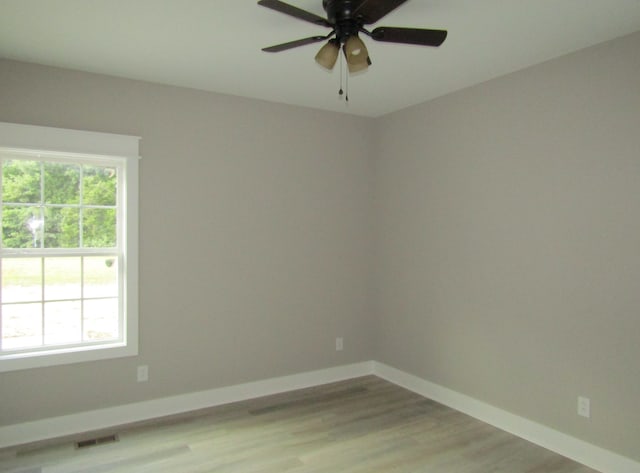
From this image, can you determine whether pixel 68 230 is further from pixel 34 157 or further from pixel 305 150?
pixel 305 150

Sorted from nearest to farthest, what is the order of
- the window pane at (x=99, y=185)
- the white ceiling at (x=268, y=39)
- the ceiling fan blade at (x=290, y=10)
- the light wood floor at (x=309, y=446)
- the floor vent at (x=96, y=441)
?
the ceiling fan blade at (x=290, y=10), the white ceiling at (x=268, y=39), the light wood floor at (x=309, y=446), the floor vent at (x=96, y=441), the window pane at (x=99, y=185)

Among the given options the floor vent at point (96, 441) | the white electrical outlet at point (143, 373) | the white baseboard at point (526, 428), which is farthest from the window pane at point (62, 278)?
the white baseboard at point (526, 428)

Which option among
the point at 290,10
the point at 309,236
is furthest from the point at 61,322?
the point at 290,10

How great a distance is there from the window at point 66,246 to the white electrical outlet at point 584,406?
10.2 feet

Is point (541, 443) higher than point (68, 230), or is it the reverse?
point (68, 230)

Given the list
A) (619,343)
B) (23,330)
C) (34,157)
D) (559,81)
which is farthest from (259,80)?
(619,343)

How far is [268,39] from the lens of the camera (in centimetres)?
262

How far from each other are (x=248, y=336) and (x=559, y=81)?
9.95ft

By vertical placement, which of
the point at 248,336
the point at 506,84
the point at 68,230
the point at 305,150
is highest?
the point at 506,84

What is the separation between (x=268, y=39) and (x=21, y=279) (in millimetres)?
2332

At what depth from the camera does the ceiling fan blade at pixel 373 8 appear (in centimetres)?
178

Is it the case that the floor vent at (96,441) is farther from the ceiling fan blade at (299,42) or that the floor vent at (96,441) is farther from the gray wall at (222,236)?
the ceiling fan blade at (299,42)

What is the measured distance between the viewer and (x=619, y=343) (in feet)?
8.50

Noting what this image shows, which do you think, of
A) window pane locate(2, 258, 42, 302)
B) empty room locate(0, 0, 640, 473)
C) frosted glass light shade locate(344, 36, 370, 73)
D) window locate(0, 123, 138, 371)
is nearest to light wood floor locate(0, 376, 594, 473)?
empty room locate(0, 0, 640, 473)
